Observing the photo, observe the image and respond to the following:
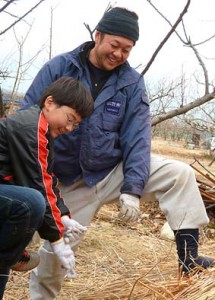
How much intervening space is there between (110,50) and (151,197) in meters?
0.77

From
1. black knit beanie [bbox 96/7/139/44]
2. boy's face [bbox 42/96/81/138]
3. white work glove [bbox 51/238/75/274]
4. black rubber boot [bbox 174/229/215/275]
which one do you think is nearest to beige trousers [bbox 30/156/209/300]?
black rubber boot [bbox 174/229/215/275]

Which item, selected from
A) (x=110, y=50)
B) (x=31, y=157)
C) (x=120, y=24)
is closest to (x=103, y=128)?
(x=110, y=50)

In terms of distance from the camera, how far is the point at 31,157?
1928 millimetres

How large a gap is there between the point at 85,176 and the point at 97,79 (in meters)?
0.51

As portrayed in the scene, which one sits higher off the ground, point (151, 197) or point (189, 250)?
point (151, 197)

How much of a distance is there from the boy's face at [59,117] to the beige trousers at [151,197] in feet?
1.71

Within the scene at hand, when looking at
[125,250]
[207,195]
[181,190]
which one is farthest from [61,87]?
[207,195]

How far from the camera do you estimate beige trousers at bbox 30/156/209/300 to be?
2350 mm

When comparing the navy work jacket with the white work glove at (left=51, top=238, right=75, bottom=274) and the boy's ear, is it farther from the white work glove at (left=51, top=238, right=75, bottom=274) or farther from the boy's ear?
the white work glove at (left=51, top=238, right=75, bottom=274)

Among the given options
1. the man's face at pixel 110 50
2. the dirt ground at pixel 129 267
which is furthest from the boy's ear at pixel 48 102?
the dirt ground at pixel 129 267

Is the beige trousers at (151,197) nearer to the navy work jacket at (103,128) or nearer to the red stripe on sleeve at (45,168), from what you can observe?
the navy work jacket at (103,128)

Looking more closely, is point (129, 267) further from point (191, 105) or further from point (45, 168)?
point (45, 168)

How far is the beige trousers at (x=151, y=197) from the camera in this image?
7.71 feet

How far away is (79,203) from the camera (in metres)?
2.66
